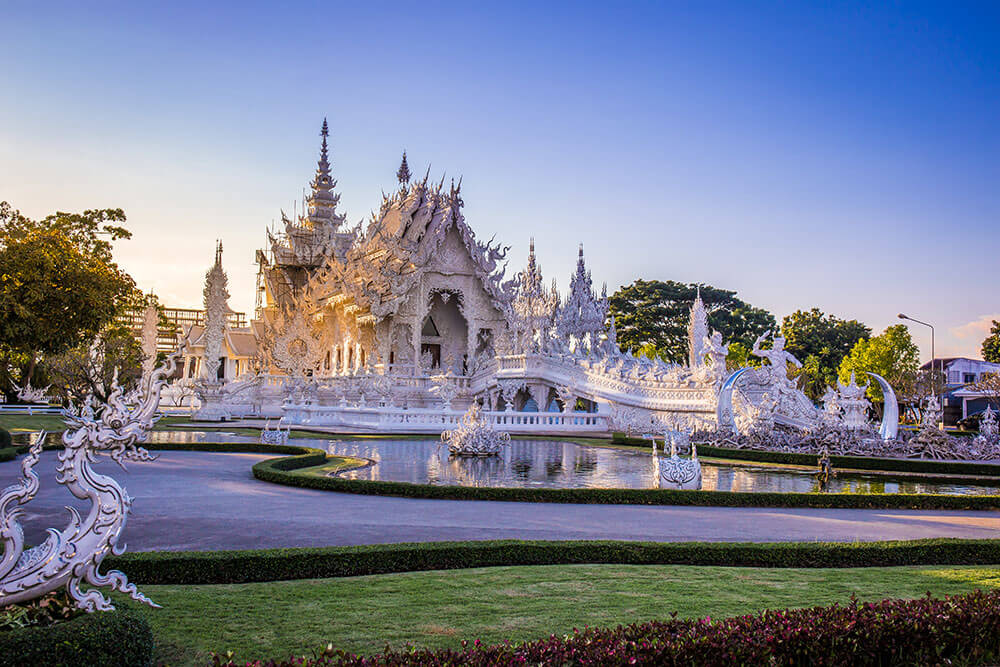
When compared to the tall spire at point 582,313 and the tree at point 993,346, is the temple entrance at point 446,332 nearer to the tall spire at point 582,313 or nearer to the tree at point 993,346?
the tall spire at point 582,313

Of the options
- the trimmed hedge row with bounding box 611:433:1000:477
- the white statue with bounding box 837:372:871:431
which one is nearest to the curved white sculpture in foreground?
the trimmed hedge row with bounding box 611:433:1000:477

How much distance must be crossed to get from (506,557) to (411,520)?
2.35 m

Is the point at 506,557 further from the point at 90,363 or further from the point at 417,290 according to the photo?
the point at 417,290

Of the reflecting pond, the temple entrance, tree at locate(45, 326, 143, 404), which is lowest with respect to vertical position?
the reflecting pond

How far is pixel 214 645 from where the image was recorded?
492 cm

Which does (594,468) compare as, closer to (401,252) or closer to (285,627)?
(285,627)

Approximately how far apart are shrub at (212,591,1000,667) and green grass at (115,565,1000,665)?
0.34 metres

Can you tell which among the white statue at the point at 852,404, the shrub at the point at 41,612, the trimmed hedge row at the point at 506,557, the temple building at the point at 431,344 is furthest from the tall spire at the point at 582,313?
the shrub at the point at 41,612

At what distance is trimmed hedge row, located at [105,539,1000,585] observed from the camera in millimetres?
6605

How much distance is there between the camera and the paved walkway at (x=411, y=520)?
837 centimetres

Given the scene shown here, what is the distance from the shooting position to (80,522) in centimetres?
440

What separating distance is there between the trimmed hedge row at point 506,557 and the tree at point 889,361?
39.5 meters

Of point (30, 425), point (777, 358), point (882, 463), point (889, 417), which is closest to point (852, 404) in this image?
point (777, 358)

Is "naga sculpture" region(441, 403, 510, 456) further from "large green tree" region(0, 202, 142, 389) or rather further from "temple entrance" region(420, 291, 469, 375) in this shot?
"temple entrance" region(420, 291, 469, 375)
